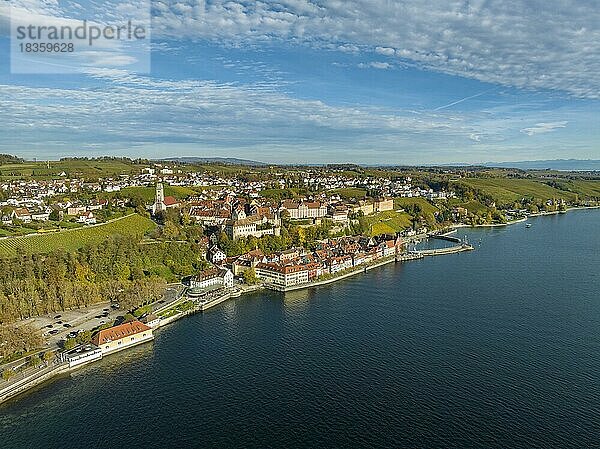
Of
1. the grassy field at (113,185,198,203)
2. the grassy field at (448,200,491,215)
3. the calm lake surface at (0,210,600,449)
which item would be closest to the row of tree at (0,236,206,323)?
the calm lake surface at (0,210,600,449)

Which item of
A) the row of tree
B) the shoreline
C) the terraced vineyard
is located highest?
the terraced vineyard

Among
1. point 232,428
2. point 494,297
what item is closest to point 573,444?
point 232,428

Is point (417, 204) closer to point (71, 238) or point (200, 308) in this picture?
point (200, 308)

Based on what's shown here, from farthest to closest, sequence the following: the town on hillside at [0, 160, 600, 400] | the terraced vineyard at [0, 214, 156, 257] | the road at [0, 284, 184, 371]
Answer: the terraced vineyard at [0, 214, 156, 257], the town on hillside at [0, 160, 600, 400], the road at [0, 284, 184, 371]

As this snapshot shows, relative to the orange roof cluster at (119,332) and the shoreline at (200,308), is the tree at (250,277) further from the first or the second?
the orange roof cluster at (119,332)

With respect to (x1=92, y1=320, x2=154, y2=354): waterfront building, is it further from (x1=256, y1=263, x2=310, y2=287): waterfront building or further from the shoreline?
(x1=256, y1=263, x2=310, y2=287): waterfront building

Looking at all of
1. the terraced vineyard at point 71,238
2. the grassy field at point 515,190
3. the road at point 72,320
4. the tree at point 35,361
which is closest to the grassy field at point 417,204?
the grassy field at point 515,190
